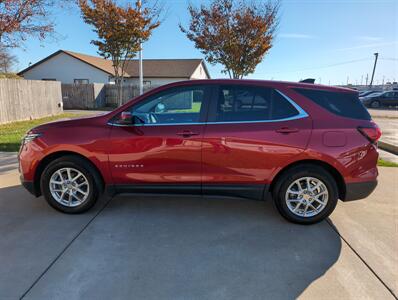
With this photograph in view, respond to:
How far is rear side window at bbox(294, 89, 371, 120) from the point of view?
3.43 m

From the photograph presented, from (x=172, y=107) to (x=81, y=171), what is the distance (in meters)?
1.42

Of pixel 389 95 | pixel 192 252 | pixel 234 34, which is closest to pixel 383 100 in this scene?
pixel 389 95

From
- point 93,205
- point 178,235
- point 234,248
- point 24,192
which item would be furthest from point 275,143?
point 24,192

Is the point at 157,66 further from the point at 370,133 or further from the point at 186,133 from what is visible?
the point at 370,133

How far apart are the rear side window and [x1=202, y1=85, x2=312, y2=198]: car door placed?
246mm

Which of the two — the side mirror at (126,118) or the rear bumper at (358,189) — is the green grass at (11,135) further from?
the rear bumper at (358,189)

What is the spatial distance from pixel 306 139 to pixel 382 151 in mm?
6267

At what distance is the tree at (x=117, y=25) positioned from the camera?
12094 millimetres

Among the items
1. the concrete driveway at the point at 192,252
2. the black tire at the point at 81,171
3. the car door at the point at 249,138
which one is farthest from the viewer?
the black tire at the point at 81,171

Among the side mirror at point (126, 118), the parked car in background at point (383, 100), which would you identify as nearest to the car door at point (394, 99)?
the parked car in background at point (383, 100)

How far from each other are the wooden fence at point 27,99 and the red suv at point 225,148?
32.8 ft

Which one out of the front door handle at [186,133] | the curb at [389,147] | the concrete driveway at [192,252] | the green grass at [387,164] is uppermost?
the front door handle at [186,133]

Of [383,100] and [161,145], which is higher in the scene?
[383,100]

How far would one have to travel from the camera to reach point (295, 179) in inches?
137
